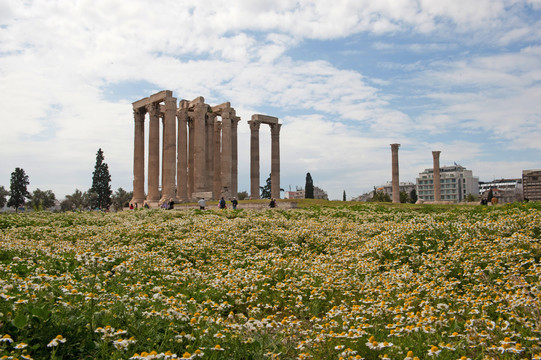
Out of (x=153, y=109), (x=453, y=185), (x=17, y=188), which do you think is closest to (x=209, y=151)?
(x=153, y=109)

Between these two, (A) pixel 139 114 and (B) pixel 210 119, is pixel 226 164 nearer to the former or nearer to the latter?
(B) pixel 210 119

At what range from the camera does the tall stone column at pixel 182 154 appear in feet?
157

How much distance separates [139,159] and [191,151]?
659 centimetres

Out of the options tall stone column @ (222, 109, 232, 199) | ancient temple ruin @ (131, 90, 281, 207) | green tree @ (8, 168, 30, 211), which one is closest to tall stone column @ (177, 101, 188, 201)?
ancient temple ruin @ (131, 90, 281, 207)

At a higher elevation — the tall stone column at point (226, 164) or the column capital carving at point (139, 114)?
the column capital carving at point (139, 114)

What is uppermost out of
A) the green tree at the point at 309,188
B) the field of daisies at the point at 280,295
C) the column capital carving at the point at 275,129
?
the column capital carving at the point at 275,129

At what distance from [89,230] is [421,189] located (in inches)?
7723

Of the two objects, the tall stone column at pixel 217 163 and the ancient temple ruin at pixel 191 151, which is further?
the tall stone column at pixel 217 163

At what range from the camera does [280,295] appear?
8.87m

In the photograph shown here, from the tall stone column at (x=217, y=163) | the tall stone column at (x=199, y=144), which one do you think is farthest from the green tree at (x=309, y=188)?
the tall stone column at (x=199, y=144)

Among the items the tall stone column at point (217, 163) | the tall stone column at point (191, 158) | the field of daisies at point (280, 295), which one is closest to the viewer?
the field of daisies at point (280, 295)

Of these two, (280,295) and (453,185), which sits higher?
(453,185)

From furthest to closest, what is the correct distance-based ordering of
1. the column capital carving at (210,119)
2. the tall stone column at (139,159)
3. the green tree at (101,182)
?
the green tree at (101,182), the column capital carving at (210,119), the tall stone column at (139,159)

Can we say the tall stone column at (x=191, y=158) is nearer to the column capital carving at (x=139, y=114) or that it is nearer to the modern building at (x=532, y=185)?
the column capital carving at (x=139, y=114)
